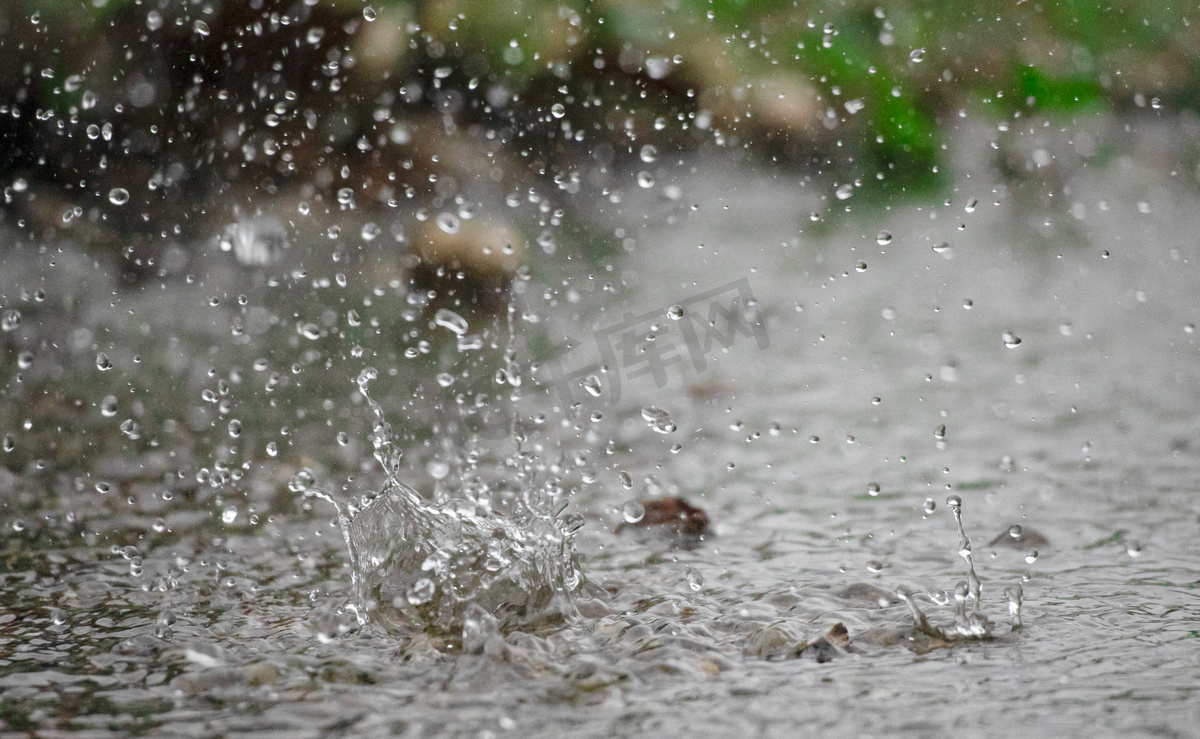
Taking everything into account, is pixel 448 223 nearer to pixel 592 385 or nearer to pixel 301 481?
pixel 592 385

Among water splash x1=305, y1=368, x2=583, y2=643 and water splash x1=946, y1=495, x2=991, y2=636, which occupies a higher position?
water splash x1=305, y1=368, x2=583, y2=643

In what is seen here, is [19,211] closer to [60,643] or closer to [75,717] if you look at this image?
[60,643]

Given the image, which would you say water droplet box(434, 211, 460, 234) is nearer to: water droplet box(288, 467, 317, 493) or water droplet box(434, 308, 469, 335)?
water droplet box(434, 308, 469, 335)

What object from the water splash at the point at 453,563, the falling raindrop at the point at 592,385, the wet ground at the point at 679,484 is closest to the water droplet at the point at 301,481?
the wet ground at the point at 679,484

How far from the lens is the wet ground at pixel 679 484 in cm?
130

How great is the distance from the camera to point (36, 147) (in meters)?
4.30

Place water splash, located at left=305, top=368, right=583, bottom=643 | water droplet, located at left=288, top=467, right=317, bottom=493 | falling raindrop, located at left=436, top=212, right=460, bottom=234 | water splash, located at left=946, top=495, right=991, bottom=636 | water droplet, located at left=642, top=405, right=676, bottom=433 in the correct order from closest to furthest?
water splash, located at left=946, top=495, right=991, bottom=636 → water splash, located at left=305, top=368, right=583, bottom=643 → water droplet, located at left=288, top=467, right=317, bottom=493 → water droplet, located at left=642, top=405, right=676, bottom=433 → falling raindrop, located at left=436, top=212, right=460, bottom=234

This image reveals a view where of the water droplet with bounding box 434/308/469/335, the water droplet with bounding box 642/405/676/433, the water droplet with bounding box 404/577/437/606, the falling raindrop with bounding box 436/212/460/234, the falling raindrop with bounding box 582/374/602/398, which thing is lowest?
the water droplet with bounding box 404/577/437/606

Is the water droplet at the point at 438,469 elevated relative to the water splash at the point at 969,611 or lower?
elevated

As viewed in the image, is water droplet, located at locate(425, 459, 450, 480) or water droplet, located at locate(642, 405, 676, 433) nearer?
water droplet, located at locate(425, 459, 450, 480)

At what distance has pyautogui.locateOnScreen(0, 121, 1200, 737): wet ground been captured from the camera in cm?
130

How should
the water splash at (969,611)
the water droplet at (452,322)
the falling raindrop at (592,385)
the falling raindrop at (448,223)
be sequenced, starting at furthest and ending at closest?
1. the falling raindrop at (448,223)
2. the water droplet at (452,322)
3. the falling raindrop at (592,385)
4. the water splash at (969,611)

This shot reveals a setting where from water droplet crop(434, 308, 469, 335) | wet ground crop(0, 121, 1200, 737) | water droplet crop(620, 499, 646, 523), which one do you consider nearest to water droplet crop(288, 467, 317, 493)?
wet ground crop(0, 121, 1200, 737)

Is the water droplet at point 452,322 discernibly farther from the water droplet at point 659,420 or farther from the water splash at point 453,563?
the water splash at point 453,563
